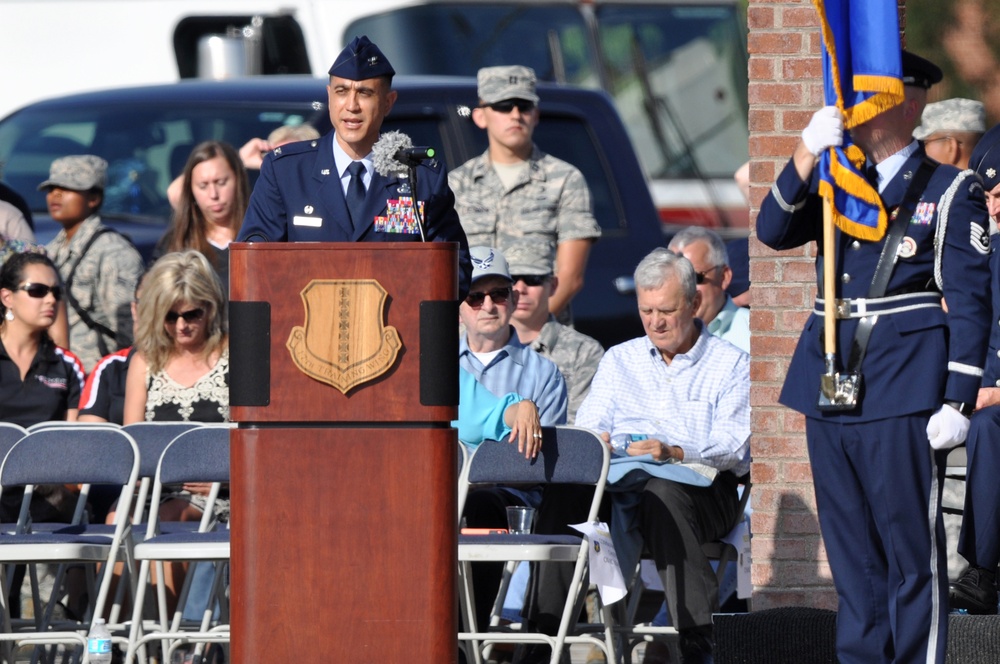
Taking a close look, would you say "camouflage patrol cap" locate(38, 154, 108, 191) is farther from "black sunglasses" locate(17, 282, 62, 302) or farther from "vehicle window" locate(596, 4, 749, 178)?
"vehicle window" locate(596, 4, 749, 178)

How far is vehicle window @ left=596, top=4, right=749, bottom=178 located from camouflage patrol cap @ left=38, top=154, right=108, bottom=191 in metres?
5.45

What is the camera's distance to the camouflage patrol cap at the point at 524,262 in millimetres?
8914

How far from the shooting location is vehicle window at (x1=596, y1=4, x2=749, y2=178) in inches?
572

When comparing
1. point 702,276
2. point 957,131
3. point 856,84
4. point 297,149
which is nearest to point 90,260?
point 702,276

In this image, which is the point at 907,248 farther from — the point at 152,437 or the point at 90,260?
the point at 90,260

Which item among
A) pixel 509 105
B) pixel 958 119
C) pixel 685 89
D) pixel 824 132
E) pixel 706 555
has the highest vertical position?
pixel 685 89

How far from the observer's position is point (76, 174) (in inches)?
378

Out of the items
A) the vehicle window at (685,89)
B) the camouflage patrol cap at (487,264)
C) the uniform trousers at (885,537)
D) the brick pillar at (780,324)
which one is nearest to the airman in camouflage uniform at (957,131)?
the brick pillar at (780,324)

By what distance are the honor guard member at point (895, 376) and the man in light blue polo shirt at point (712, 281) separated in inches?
115

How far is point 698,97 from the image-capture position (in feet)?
49.6

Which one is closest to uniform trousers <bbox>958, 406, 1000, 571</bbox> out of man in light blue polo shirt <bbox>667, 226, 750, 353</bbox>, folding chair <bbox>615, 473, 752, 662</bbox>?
folding chair <bbox>615, 473, 752, 662</bbox>

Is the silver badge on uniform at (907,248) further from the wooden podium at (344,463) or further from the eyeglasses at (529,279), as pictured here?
the eyeglasses at (529,279)

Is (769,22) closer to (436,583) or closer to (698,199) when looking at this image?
(436,583)

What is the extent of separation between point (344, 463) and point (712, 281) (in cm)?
388
